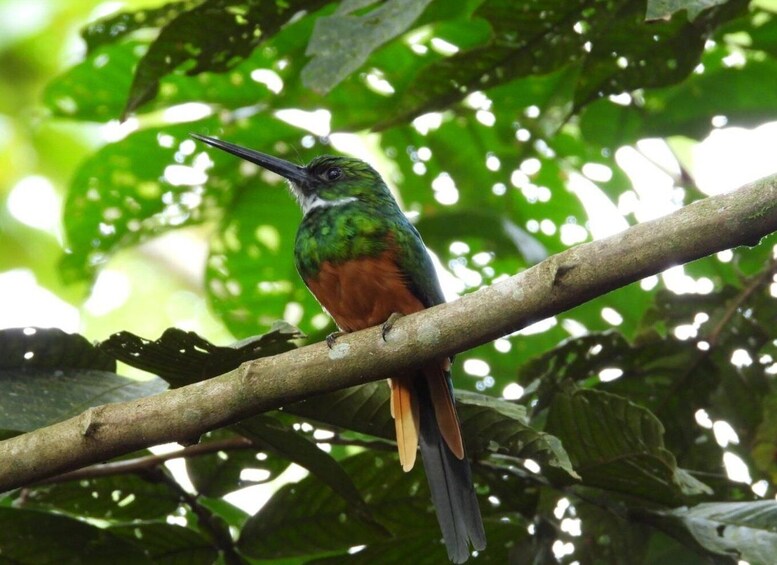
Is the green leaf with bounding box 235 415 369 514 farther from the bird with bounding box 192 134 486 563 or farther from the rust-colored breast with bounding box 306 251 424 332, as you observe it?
the rust-colored breast with bounding box 306 251 424 332

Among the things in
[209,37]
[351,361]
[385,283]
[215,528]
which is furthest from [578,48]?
[215,528]

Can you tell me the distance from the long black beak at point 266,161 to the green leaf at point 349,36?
2.24 ft

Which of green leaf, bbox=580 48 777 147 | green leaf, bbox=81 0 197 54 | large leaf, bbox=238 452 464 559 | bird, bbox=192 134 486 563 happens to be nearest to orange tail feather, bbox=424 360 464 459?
bird, bbox=192 134 486 563

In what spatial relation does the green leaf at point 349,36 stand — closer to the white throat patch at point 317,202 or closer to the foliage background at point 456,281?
the foliage background at point 456,281

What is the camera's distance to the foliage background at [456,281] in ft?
6.74

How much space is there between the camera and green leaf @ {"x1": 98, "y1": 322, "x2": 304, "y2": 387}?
1.88 meters

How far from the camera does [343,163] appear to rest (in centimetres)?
312

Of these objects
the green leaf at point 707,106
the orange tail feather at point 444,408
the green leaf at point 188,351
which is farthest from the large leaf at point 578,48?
the green leaf at point 188,351

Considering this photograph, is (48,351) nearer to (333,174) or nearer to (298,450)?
(298,450)

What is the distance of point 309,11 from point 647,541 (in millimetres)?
1376

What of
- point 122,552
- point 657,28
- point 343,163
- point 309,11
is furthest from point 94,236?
point 657,28

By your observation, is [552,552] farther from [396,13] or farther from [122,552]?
[396,13]

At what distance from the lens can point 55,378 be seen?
206 centimetres

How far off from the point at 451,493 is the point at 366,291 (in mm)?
574
